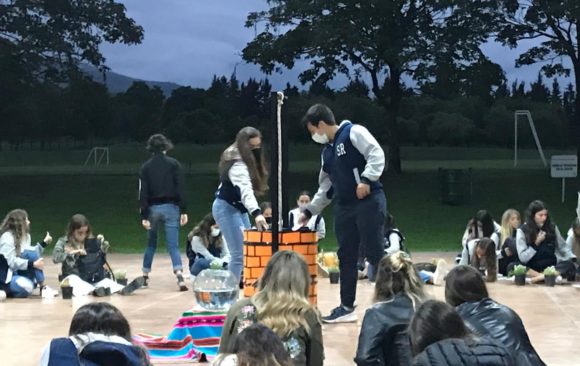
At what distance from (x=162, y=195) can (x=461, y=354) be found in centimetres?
793

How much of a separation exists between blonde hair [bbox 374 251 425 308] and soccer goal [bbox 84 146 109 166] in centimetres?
2861

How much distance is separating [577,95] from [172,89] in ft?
46.0

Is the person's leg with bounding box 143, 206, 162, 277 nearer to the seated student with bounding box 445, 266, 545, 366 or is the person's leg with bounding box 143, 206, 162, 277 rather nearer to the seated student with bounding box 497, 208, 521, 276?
the seated student with bounding box 497, 208, 521, 276

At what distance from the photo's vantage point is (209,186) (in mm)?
30469

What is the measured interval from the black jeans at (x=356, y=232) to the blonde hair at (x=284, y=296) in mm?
3103

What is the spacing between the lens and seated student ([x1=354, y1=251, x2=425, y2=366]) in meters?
5.11

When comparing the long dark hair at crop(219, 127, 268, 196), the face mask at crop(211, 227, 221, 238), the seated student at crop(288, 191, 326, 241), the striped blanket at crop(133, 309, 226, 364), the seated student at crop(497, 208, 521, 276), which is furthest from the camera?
the seated student at crop(288, 191, 326, 241)

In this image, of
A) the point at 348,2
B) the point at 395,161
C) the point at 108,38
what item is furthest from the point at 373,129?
the point at 108,38

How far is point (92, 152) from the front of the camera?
33094mm

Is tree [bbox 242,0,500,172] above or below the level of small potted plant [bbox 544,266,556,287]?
above

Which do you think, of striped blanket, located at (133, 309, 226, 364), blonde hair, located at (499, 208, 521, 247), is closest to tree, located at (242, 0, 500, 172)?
blonde hair, located at (499, 208, 521, 247)

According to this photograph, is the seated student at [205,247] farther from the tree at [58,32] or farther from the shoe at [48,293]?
the tree at [58,32]

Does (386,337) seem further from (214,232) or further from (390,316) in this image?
(214,232)

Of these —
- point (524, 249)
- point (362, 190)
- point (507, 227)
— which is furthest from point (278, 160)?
point (507, 227)
